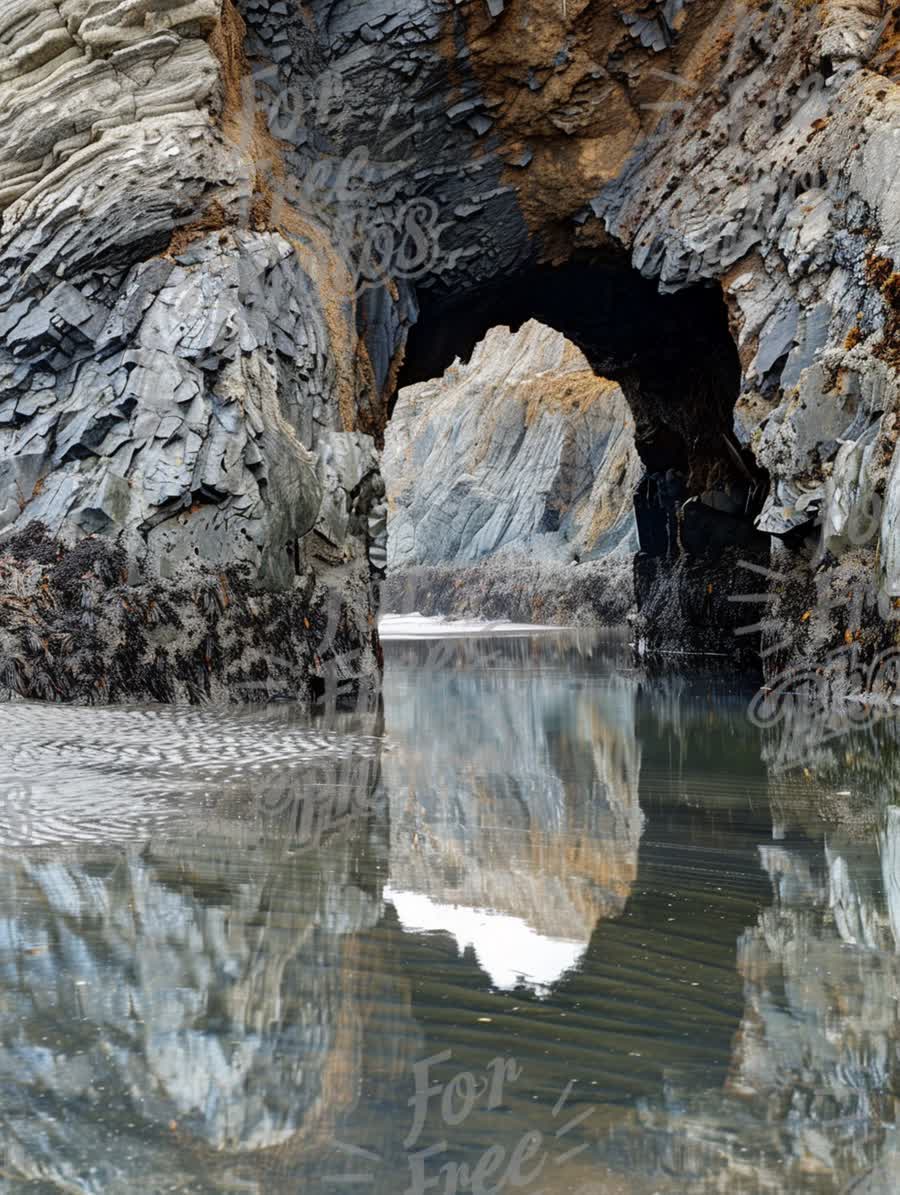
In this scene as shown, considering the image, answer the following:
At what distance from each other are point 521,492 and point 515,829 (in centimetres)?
4745

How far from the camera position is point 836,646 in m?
13.8

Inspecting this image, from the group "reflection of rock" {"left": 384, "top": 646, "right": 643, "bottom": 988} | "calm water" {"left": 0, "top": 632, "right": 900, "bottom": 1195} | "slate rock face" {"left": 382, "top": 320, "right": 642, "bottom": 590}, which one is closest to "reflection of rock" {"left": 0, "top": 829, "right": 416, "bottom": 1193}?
"calm water" {"left": 0, "top": 632, "right": 900, "bottom": 1195}

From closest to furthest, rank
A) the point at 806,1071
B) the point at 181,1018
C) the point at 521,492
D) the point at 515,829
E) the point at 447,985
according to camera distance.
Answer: the point at 806,1071
the point at 181,1018
the point at 447,985
the point at 515,829
the point at 521,492

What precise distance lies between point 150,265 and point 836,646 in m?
10.1

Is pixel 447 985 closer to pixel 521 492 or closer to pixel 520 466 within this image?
pixel 521 492

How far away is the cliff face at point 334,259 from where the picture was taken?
44.8ft

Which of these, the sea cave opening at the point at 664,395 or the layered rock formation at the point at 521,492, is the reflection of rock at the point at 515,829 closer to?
the sea cave opening at the point at 664,395

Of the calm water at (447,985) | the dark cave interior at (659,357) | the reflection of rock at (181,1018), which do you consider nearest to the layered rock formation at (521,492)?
the dark cave interior at (659,357)

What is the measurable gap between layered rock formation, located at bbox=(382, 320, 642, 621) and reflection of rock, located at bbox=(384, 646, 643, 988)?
3096 centimetres

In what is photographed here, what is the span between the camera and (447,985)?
3859 mm

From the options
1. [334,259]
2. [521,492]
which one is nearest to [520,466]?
[521,492]

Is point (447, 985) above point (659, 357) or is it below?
below

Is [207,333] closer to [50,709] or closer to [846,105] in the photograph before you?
[50,709]

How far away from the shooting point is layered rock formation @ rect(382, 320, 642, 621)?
155 feet
